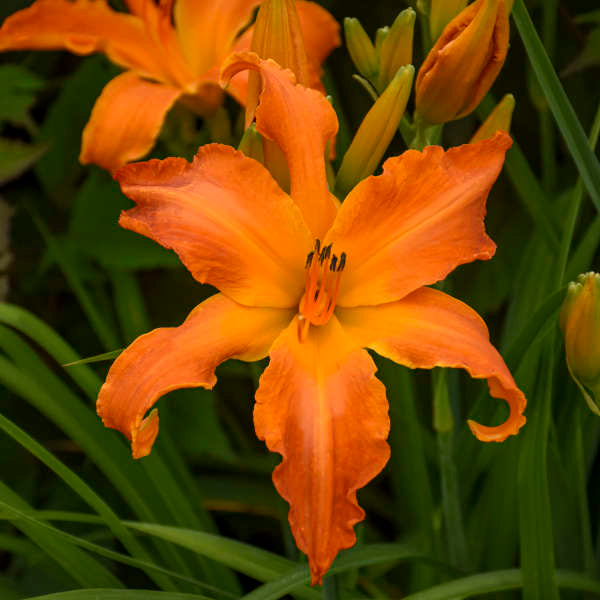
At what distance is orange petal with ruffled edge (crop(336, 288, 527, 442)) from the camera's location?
2.03ft

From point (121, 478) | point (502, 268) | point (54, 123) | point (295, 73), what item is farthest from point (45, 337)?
point (502, 268)

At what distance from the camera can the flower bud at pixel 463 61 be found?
0.67 metres

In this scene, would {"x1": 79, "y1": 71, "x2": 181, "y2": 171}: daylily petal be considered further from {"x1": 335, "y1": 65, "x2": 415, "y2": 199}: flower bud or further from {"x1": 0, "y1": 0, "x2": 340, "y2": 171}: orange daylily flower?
{"x1": 335, "y1": 65, "x2": 415, "y2": 199}: flower bud

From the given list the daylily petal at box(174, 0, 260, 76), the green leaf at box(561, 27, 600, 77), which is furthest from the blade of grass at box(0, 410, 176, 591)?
the green leaf at box(561, 27, 600, 77)

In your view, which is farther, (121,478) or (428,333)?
(121,478)

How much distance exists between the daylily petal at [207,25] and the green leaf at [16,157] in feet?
0.75

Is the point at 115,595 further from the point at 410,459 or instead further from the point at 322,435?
the point at 410,459

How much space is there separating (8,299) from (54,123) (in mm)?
258

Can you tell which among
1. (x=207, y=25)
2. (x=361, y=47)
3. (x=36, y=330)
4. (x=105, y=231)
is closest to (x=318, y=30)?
(x=207, y=25)

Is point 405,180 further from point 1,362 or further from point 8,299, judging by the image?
point 8,299

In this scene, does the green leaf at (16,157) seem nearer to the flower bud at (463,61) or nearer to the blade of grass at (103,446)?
the blade of grass at (103,446)

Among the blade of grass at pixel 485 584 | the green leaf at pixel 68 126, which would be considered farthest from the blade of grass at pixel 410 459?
the green leaf at pixel 68 126

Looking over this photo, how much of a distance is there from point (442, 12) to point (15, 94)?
57cm

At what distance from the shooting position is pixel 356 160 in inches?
28.1
